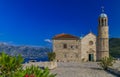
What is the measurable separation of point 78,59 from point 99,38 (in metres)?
6.75

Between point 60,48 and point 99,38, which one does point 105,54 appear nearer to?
point 99,38

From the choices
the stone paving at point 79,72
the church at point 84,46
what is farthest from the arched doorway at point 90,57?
the stone paving at point 79,72

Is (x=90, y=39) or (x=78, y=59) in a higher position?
(x=90, y=39)

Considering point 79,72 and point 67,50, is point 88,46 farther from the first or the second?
point 79,72

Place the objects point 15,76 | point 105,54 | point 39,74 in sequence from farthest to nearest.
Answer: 1. point 105,54
2. point 39,74
3. point 15,76

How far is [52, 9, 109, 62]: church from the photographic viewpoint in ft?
241

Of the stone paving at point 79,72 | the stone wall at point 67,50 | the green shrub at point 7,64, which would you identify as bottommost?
the stone paving at point 79,72

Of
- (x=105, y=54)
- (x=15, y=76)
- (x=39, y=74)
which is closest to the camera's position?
(x=15, y=76)

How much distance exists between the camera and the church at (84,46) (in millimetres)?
73562

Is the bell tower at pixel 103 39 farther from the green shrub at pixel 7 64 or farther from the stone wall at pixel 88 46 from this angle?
the green shrub at pixel 7 64

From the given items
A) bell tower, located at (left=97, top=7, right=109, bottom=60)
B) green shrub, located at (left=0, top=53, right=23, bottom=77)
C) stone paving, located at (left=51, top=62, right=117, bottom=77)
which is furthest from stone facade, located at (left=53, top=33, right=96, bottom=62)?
green shrub, located at (left=0, top=53, right=23, bottom=77)

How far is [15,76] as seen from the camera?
13.1m

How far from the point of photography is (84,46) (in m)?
75.6

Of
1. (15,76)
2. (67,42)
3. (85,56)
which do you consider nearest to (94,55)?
(85,56)
